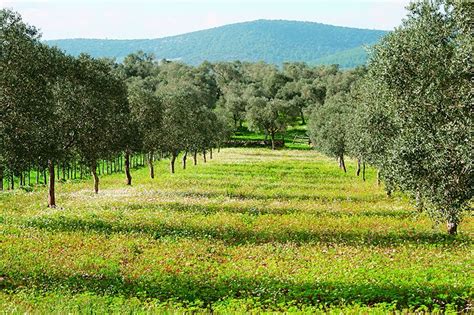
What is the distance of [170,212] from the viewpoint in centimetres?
3312

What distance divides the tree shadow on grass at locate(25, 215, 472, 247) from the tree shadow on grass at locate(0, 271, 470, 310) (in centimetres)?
743

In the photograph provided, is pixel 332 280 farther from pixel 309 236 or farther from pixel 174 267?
pixel 309 236

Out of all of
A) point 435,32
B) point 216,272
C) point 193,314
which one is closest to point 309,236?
point 216,272

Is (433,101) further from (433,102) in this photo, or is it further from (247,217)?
(247,217)

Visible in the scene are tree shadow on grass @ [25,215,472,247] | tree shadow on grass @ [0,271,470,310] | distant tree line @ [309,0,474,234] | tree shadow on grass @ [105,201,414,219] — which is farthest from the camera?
tree shadow on grass @ [105,201,414,219]

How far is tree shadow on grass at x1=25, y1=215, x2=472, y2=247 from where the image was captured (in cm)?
2572

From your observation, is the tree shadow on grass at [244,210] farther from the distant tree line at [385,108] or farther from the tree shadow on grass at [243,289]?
the tree shadow on grass at [243,289]

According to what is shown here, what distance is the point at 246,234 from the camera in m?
27.2

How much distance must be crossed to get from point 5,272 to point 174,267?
6431 mm

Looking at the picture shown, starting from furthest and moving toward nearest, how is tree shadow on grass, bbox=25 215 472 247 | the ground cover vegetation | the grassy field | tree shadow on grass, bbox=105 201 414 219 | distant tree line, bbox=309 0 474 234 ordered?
tree shadow on grass, bbox=105 201 414 219 → tree shadow on grass, bbox=25 215 472 247 → distant tree line, bbox=309 0 474 234 → the ground cover vegetation → the grassy field

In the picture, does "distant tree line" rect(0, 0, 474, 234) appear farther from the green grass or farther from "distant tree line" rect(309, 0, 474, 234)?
the green grass

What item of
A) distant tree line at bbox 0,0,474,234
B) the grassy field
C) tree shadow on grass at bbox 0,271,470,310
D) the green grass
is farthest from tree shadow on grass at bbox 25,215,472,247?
the green grass

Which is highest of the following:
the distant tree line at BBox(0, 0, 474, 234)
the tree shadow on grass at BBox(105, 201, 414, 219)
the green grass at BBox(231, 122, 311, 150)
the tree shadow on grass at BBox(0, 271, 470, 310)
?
the distant tree line at BBox(0, 0, 474, 234)

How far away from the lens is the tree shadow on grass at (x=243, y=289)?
51.4 ft
